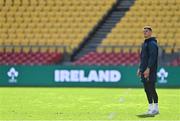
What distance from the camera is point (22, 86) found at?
2144 centimetres

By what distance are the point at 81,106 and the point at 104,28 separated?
1233 cm

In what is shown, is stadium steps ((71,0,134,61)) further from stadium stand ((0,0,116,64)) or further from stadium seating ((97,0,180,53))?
stadium seating ((97,0,180,53))

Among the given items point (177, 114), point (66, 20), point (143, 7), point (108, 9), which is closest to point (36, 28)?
point (66, 20)

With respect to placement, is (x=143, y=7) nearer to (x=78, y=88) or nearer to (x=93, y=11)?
(x=93, y=11)

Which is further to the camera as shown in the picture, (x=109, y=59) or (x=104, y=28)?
(x=104, y=28)

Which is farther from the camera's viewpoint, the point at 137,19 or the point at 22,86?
the point at 137,19

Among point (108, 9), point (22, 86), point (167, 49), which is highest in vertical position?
point (108, 9)

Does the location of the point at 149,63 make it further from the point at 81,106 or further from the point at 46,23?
the point at 46,23

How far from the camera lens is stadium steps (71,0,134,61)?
24312mm

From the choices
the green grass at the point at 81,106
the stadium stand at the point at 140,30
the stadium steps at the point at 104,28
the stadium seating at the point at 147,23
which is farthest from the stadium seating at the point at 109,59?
the green grass at the point at 81,106

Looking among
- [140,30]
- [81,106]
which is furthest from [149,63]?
[140,30]

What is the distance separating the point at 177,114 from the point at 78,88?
881 centimetres

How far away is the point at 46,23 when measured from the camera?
25.6m

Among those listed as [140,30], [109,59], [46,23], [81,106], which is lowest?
[81,106]
